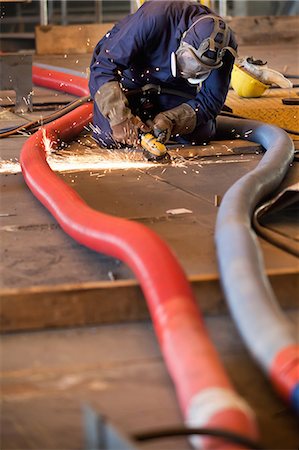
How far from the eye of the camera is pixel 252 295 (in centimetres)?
274

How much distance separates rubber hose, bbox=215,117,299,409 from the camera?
8.14ft

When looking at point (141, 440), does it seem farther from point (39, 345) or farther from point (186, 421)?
point (39, 345)

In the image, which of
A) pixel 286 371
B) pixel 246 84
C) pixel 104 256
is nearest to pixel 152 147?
pixel 104 256

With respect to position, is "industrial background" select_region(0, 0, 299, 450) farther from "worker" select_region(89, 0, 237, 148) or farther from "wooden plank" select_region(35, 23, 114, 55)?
"wooden plank" select_region(35, 23, 114, 55)

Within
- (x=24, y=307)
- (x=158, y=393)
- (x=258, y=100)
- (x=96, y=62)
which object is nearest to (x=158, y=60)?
(x=96, y=62)

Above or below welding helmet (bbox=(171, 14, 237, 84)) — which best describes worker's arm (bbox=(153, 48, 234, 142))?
below

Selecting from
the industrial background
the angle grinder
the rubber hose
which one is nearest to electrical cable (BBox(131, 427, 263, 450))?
the industrial background

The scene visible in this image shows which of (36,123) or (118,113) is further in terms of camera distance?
(36,123)

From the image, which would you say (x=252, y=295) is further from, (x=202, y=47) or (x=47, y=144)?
(x=47, y=144)

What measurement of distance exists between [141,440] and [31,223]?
2.03 meters

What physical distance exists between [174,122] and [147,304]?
9.29 feet

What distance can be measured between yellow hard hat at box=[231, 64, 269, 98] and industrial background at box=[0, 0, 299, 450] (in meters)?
1.98

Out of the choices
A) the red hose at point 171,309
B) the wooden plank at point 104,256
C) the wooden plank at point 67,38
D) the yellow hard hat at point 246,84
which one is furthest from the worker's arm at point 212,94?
the wooden plank at point 67,38

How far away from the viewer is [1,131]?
6332 millimetres
